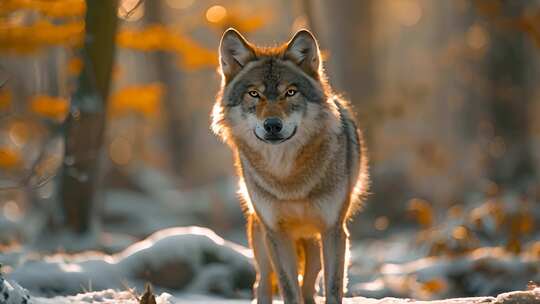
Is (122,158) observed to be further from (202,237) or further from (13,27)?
(202,237)

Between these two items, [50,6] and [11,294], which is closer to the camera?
[11,294]

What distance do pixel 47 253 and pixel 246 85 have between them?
574cm

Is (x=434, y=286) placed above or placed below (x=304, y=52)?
below

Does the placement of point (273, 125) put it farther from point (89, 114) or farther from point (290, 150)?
point (89, 114)

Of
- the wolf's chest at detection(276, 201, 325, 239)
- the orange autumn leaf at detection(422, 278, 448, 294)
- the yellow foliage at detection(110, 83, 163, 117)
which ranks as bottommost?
the wolf's chest at detection(276, 201, 325, 239)

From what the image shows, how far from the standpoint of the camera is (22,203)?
22.7 m

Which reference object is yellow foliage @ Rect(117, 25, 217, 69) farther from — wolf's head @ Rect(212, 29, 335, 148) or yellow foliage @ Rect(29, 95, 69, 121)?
wolf's head @ Rect(212, 29, 335, 148)

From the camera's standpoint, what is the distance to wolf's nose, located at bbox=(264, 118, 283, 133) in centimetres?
555

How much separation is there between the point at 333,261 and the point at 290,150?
870 mm

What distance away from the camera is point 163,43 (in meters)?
13.8

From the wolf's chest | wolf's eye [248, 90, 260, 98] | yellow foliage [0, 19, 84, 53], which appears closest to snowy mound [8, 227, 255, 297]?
the wolf's chest

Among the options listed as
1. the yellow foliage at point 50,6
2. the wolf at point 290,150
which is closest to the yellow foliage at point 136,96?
the yellow foliage at point 50,6

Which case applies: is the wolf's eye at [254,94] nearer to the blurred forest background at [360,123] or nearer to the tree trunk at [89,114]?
the blurred forest background at [360,123]

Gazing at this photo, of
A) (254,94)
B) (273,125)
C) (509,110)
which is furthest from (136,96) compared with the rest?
(273,125)
